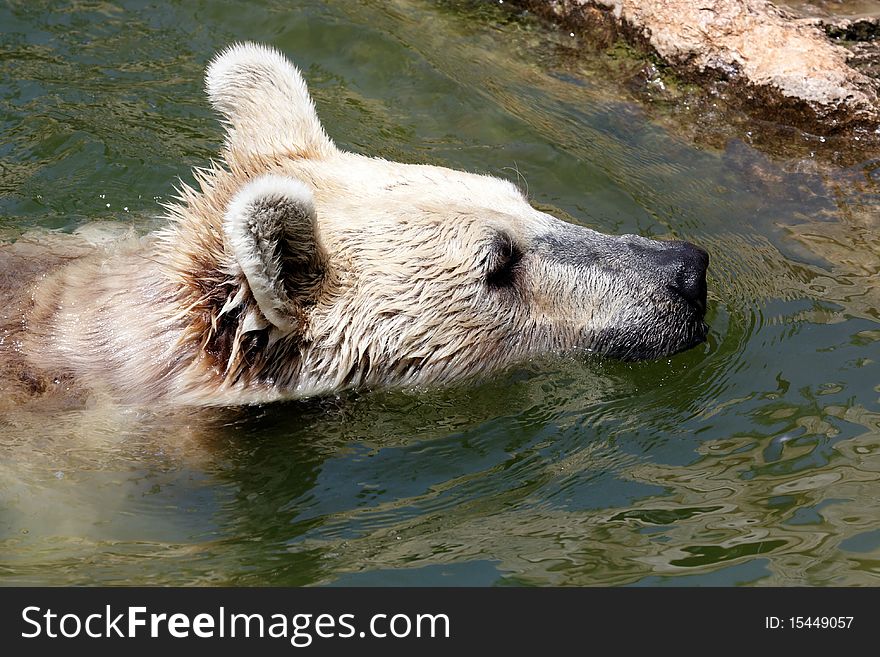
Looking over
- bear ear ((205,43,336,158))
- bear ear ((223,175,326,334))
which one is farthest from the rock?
bear ear ((223,175,326,334))

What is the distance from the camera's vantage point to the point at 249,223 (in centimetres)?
426

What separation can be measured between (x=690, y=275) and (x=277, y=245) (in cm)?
220

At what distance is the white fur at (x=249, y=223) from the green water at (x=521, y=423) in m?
0.79

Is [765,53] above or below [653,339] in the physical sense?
above

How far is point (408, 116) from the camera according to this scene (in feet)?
28.5

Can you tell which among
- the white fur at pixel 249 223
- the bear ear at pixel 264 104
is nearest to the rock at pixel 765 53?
the bear ear at pixel 264 104

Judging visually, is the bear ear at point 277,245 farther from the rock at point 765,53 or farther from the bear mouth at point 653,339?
the rock at point 765,53

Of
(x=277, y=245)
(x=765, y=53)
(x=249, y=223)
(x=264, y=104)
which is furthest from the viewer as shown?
(x=765, y=53)

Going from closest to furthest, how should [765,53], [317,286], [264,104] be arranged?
[317,286], [264,104], [765,53]

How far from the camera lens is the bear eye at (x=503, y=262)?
5.29 m

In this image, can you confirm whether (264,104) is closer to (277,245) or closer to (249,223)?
(277,245)

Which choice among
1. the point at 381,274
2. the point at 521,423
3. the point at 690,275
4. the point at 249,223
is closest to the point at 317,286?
the point at 381,274

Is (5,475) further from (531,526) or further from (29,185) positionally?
(29,185)
